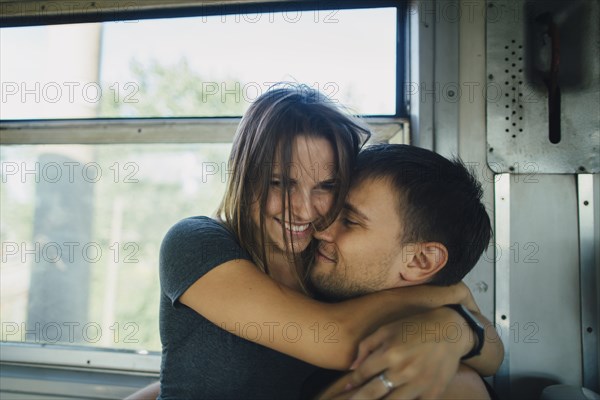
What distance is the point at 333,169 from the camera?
1.01 metres

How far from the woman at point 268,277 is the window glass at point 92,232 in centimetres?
61

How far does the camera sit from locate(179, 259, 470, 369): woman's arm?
77 centimetres

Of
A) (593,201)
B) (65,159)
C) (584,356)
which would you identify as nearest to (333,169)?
(593,201)

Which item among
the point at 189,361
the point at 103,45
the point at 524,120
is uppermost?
the point at 103,45

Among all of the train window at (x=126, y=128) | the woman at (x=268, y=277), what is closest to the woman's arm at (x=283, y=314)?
the woman at (x=268, y=277)

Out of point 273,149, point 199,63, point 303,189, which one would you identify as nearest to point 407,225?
point 303,189

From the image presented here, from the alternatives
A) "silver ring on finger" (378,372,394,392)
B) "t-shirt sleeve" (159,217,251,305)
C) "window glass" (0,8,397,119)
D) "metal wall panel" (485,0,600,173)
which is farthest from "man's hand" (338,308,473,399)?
"window glass" (0,8,397,119)

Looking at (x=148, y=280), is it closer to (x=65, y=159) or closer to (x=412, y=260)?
(x=65, y=159)

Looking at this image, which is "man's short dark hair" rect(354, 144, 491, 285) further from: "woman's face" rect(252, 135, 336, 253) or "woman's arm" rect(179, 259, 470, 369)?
"woman's arm" rect(179, 259, 470, 369)

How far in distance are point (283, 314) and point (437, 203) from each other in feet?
1.48

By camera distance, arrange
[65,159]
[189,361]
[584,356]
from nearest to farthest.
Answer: [189,361], [584,356], [65,159]

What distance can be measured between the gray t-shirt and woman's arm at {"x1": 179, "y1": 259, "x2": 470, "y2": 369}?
0.06 metres

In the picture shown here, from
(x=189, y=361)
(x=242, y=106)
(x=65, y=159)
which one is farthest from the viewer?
(x=65, y=159)

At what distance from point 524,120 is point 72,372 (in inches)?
76.7
